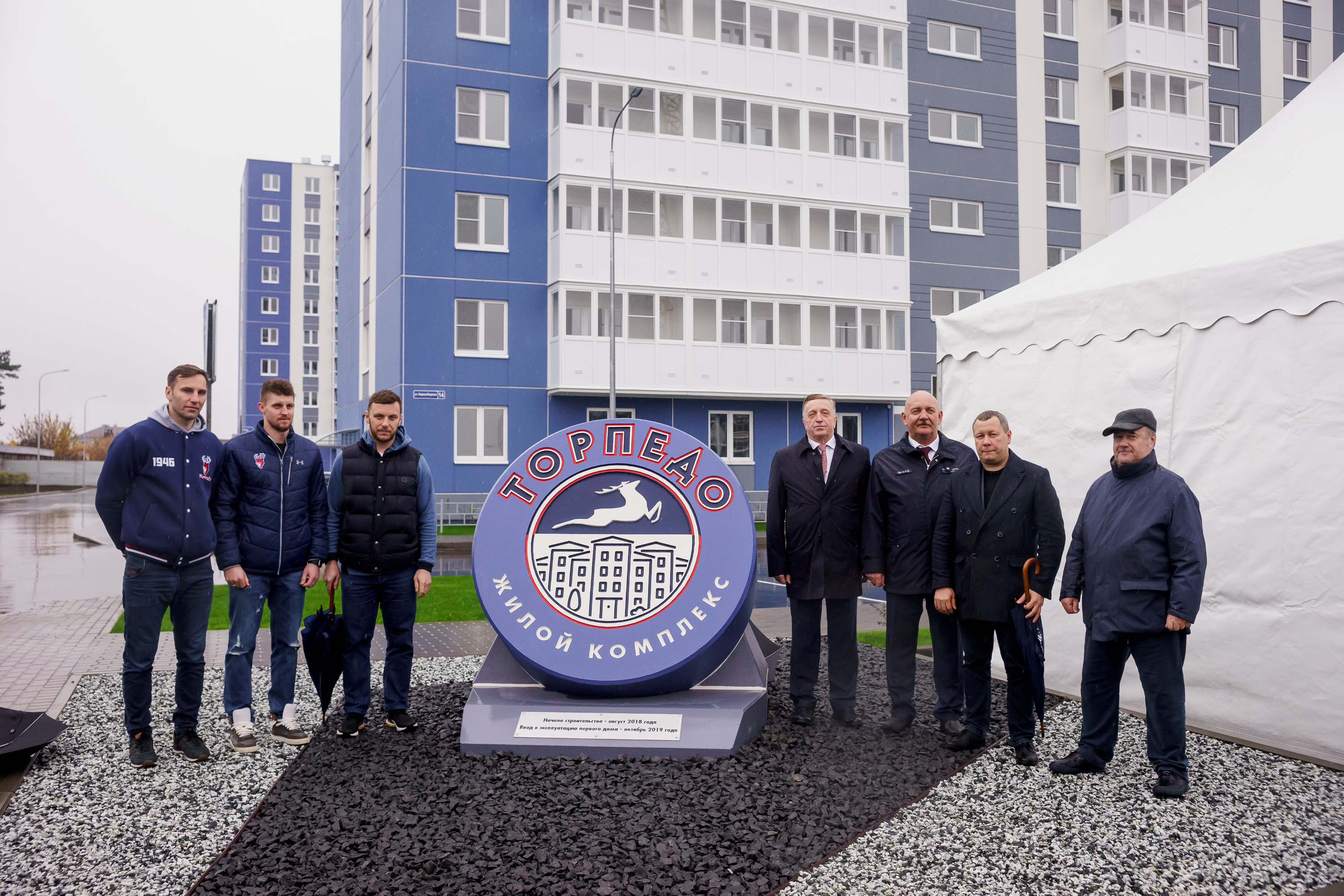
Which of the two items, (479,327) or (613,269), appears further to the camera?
(479,327)

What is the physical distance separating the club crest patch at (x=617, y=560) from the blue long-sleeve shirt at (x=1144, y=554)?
192 centimetres

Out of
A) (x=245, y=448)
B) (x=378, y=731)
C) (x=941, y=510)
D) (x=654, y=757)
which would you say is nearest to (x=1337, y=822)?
(x=941, y=510)

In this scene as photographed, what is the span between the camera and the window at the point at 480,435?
25.1 metres

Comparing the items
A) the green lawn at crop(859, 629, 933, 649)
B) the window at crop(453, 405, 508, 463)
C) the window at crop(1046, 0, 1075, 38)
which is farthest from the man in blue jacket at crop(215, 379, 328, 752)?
the window at crop(1046, 0, 1075, 38)

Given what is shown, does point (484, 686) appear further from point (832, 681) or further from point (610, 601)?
point (832, 681)

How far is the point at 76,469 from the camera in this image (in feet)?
234

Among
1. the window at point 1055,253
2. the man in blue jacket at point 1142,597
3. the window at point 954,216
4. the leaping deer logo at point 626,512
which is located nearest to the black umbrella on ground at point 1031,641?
the man in blue jacket at point 1142,597

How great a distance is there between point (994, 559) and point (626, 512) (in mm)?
2159

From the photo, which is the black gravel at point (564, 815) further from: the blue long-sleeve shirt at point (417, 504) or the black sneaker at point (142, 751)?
the blue long-sleeve shirt at point (417, 504)

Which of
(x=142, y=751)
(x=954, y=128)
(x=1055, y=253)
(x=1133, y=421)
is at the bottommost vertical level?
(x=142, y=751)

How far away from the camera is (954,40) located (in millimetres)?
29844

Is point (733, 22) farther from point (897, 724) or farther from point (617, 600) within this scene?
point (897, 724)

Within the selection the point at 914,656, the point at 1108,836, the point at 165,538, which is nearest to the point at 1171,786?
the point at 1108,836

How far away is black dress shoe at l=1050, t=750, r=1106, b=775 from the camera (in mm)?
5203
